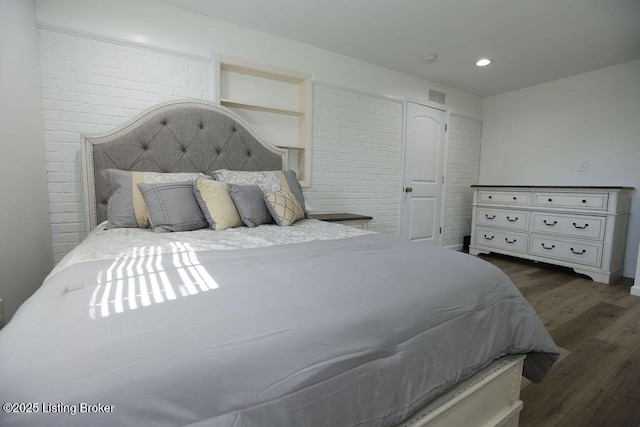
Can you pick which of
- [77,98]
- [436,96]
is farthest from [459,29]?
[77,98]

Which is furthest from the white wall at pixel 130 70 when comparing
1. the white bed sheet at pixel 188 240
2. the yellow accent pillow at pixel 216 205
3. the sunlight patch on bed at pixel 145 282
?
the sunlight patch on bed at pixel 145 282

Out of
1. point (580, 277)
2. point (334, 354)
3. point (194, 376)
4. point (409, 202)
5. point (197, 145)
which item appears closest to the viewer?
point (194, 376)

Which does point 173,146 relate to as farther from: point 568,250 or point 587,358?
point 568,250

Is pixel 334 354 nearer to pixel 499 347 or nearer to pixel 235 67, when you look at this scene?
pixel 499 347

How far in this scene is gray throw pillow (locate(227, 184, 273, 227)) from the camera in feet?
5.97

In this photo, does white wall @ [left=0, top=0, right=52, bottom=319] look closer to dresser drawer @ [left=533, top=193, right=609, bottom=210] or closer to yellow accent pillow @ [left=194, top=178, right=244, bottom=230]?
yellow accent pillow @ [left=194, top=178, right=244, bottom=230]

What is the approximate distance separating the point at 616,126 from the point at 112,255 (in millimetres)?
4734

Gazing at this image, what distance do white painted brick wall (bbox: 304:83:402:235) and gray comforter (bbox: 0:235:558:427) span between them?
Answer: 6.91 ft

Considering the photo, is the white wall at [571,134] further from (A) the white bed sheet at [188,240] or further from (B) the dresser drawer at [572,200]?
(A) the white bed sheet at [188,240]

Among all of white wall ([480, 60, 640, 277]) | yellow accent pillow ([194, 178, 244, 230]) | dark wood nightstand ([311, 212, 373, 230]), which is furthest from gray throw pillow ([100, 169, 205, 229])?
white wall ([480, 60, 640, 277])

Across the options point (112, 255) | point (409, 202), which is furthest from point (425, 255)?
point (409, 202)

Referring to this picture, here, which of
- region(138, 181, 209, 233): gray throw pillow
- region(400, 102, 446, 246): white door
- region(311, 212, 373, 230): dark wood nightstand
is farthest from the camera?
region(400, 102, 446, 246): white door

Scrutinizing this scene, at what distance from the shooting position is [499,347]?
100cm

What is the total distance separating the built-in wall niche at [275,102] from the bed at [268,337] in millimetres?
1568
